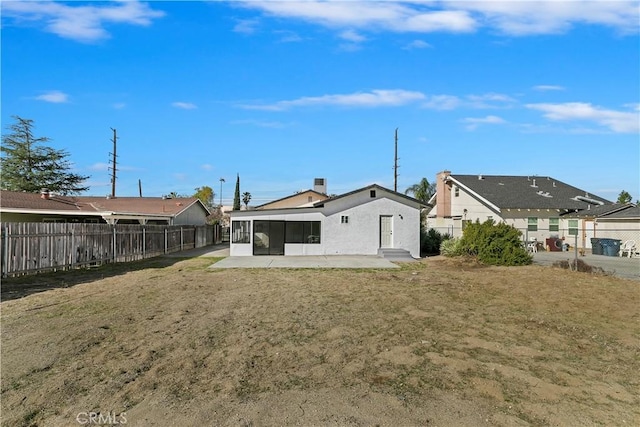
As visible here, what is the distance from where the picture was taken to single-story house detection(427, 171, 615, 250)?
28875 millimetres

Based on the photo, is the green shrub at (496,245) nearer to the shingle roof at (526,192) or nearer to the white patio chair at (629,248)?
the white patio chair at (629,248)

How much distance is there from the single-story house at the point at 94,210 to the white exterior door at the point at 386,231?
14.6 meters

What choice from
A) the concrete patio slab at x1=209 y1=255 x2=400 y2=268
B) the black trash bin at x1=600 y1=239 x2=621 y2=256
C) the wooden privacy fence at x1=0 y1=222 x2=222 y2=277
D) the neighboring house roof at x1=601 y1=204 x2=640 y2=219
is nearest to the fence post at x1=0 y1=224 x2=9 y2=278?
the wooden privacy fence at x1=0 y1=222 x2=222 y2=277

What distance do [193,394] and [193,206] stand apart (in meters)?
31.1

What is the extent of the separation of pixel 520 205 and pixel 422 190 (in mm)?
20052

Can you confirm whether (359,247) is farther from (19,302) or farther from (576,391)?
(576,391)

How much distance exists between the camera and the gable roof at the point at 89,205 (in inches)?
850

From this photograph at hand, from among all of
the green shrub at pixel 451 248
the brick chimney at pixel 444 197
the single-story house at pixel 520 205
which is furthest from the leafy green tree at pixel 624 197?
the green shrub at pixel 451 248

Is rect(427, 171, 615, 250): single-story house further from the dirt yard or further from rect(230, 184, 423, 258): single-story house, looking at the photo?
the dirt yard

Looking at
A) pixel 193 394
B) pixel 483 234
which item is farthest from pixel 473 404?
pixel 483 234

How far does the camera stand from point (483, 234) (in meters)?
18.5

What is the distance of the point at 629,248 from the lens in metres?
23.2

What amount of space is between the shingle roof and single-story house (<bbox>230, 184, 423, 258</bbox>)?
396 inches

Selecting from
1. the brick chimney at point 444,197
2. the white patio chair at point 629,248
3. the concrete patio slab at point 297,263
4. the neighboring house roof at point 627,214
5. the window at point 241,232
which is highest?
the brick chimney at point 444,197
